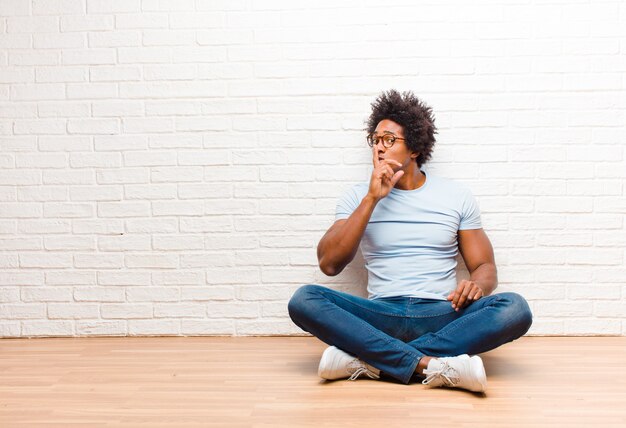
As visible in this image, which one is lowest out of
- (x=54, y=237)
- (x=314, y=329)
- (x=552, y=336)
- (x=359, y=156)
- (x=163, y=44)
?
(x=552, y=336)

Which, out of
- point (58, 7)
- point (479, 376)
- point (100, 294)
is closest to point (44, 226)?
point (100, 294)

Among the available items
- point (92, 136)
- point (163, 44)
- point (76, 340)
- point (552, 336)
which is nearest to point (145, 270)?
point (76, 340)

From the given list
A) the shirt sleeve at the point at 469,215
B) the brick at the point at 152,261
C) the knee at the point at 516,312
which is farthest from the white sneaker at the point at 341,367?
the brick at the point at 152,261

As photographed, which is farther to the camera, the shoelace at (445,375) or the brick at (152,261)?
the brick at (152,261)

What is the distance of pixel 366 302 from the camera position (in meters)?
2.88

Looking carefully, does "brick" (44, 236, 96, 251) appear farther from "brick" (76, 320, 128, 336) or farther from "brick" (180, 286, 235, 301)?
"brick" (180, 286, 235, 301)

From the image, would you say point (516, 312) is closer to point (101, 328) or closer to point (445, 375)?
point (445, 375)

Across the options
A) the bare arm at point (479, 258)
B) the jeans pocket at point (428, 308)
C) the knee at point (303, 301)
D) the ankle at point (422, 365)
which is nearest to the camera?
the ankle at point (422, 365)

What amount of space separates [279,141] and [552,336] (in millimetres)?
1650

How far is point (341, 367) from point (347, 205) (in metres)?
0.79

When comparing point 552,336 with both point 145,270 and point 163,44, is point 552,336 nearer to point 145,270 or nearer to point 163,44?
point 145,270

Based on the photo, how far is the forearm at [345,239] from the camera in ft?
9.43

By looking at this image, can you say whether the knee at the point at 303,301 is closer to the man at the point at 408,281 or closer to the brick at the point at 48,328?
the man at the point at 408,281

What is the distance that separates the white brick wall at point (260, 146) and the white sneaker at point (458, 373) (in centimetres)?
104
